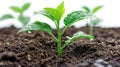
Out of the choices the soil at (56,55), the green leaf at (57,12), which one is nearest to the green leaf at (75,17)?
the green leaf at (57,12)

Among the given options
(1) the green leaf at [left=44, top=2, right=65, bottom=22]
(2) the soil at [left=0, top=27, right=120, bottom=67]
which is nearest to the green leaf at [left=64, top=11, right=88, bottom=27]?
(1) the green leaf at [left=44, top=2, right=65, bottom=22]

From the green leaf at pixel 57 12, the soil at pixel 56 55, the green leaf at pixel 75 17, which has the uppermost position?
the green leaf at pixel 57 12

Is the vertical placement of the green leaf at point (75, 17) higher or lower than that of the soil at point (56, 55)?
higher

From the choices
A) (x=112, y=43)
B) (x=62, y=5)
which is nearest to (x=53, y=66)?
(x=62, y=5)

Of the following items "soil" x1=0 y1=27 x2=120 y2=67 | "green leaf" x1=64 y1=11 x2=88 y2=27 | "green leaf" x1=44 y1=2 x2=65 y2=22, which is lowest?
"soil" x1=0 y1=27 x2=120 y2=67

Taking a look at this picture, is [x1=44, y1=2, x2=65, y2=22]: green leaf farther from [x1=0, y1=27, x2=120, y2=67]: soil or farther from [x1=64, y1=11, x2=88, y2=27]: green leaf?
[x1=0, y1=27, x2=120, y2=67]: soil

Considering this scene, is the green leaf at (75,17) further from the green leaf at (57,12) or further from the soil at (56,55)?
the soil at (56,55)

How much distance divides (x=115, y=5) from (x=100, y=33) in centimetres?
153

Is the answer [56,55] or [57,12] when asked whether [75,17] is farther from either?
[56,55]

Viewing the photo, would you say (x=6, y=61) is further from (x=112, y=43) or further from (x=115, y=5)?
(x=115, y=5)

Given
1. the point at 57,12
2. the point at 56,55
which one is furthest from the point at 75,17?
the point at 56,55

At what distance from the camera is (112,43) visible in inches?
81.3

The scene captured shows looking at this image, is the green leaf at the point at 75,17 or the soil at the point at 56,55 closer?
the soil at the point at 56,55

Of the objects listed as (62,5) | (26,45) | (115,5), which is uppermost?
(115,5)
